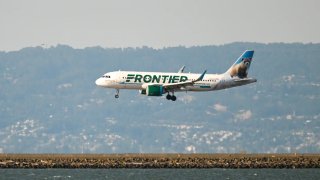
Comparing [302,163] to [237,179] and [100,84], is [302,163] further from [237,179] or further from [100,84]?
[100,84]

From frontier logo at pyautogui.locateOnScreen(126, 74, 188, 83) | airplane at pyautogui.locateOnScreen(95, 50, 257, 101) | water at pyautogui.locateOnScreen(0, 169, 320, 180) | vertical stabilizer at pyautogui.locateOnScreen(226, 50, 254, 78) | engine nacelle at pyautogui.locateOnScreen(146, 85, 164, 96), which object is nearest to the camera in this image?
water at pyautogui.locateOnScreen(0, 169, 320, 180)

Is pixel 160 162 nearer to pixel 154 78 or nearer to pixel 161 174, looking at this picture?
pixel 161 174

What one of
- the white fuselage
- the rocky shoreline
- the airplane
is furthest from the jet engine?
the rocky shoreline

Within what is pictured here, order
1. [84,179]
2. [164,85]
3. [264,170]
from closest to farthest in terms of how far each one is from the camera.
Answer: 1. [84,179]
2. [264,170]
3. [164,85]

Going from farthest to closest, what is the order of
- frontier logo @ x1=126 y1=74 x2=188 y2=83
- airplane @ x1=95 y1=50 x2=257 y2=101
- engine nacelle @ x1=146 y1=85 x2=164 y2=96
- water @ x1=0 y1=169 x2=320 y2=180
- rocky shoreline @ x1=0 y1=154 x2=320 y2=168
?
frontier logo @ x1=126 y1=74 x2=188 y2=83
airplane @ x1=95 y1=50 x2=257 y2=101
engine nacelle @ x1=146 y1=85 x2=164 y2=96
rocky shoreline @ x1=0 y1=154 x2=320 y2=168
water @ x1=0 y1=169 x2=320 y2=180

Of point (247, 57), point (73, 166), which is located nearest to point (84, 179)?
point (73, 166)

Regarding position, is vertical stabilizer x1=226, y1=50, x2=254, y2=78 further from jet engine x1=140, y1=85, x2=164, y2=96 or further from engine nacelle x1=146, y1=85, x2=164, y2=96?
engine nacelle x1=146, y1=85, x2=164, y2=96

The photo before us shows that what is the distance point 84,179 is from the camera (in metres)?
113

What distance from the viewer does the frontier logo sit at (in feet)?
465

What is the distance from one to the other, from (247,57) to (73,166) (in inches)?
1509

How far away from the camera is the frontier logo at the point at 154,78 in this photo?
142 m

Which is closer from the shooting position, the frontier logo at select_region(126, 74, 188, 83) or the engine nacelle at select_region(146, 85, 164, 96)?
the engine nacelle at select_region(146, 85, 164, 96)

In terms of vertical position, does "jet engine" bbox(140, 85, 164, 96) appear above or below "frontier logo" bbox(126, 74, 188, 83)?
below

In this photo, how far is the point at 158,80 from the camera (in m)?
143
